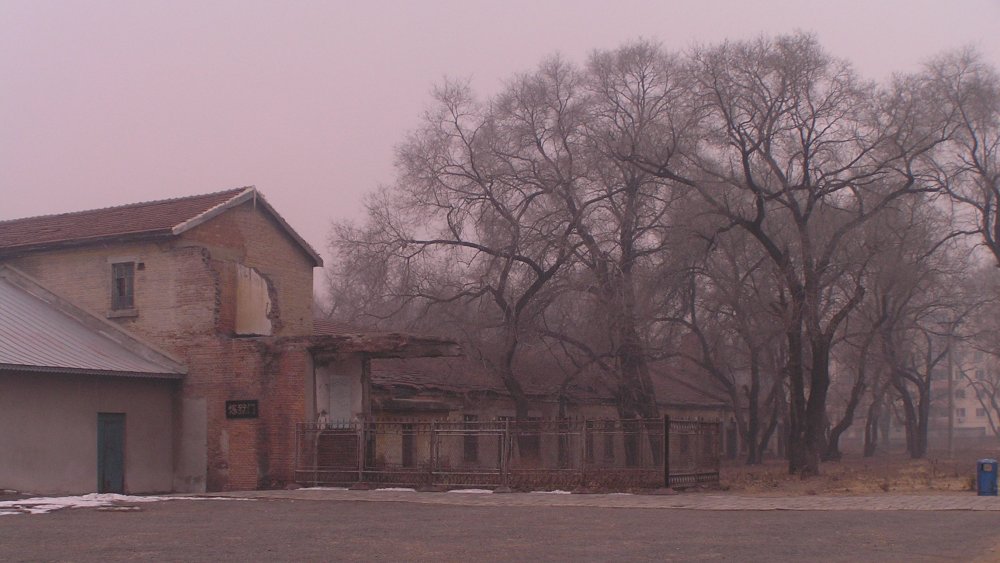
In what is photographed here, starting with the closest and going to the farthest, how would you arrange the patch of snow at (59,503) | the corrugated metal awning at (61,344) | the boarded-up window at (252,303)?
the patch of snow at (59,503) → the corrugated metal awning at (61,344) → the boarded-up window at (252,303)

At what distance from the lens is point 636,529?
16.3m

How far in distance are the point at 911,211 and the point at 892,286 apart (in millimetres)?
6327

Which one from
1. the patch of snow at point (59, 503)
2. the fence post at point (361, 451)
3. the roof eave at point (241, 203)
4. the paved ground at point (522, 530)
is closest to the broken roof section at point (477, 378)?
the roof eave at point (241, 203)

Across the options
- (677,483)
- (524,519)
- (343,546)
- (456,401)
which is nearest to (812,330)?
(677,483)

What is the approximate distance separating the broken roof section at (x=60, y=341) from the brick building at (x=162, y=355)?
0.05 meters

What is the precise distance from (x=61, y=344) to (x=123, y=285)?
2933 millimetres

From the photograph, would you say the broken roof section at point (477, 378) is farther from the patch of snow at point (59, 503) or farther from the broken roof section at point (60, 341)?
the patch of snow at point (59, 503)

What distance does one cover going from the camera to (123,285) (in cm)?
2914

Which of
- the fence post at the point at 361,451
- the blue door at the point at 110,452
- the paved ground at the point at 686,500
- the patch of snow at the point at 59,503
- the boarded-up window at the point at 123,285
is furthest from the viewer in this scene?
the boarded-up window at the point at 123,285

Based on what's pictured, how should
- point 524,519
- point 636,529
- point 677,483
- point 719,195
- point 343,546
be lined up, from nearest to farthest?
point 343,546 < point 636,529 < point 524,519 < point 677,483 < point 719,195

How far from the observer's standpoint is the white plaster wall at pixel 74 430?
80.6 feet

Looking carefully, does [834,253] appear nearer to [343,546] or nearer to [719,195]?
[719,195]

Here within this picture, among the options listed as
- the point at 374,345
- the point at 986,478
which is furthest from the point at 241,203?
the point at 986,478

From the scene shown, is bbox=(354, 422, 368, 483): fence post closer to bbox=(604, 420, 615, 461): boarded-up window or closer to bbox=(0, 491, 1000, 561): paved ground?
bbox=(0, 491, 1000, 561): paved ground
